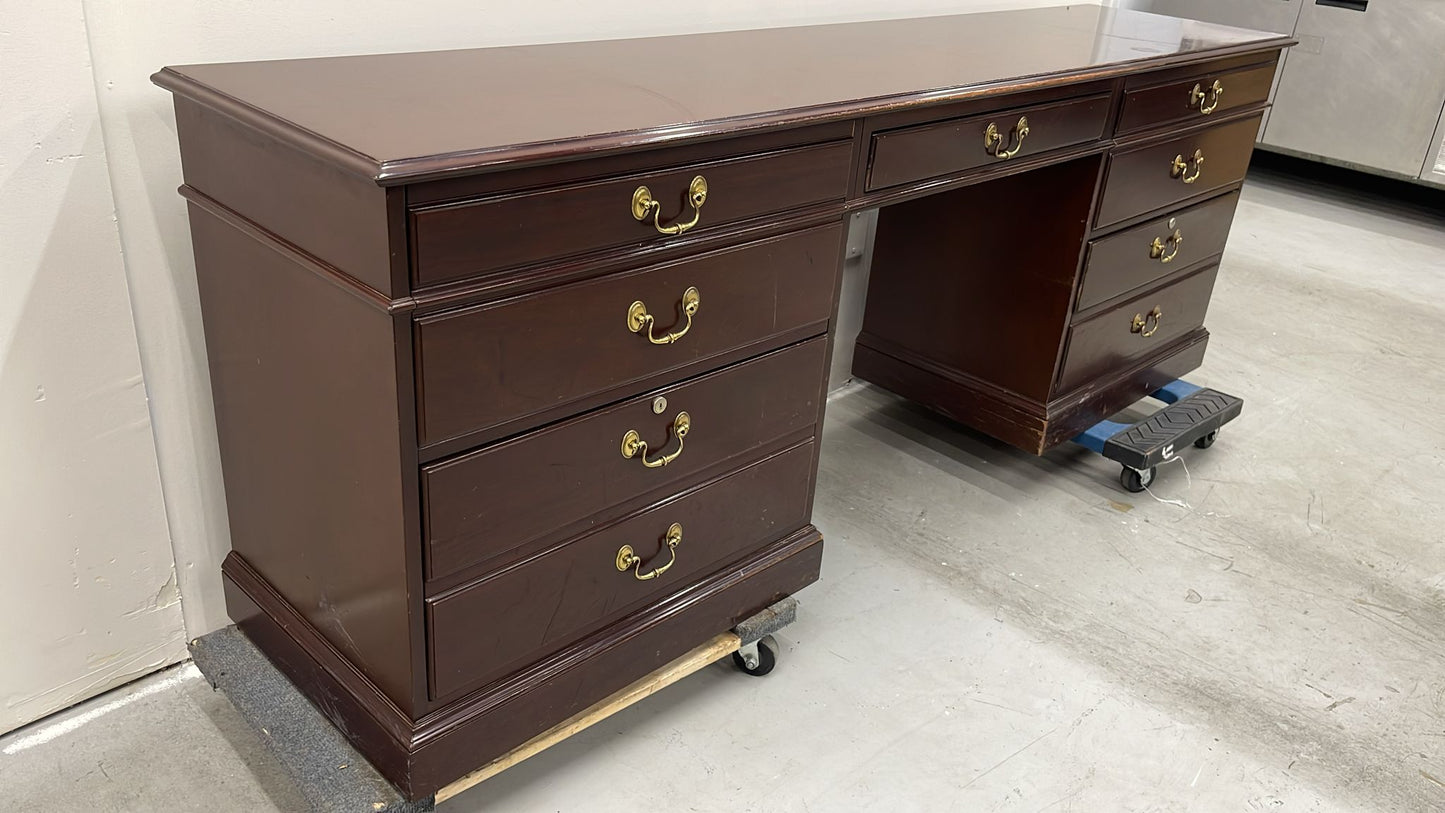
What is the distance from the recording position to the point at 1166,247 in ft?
8.00

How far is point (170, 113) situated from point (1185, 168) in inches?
76.6

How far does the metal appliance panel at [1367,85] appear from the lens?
4406 millimetres

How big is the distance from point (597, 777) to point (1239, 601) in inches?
52.0

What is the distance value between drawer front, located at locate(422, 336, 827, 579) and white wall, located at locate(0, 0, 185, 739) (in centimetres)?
62

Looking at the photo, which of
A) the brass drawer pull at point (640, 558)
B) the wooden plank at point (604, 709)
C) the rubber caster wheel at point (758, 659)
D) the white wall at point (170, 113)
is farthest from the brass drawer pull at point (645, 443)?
the white wall at point (170, 113)

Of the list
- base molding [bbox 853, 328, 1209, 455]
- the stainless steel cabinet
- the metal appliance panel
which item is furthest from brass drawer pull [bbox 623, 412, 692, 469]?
the metal appliance panel

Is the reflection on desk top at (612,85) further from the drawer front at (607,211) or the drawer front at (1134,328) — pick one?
the drawer front at (1134,328)

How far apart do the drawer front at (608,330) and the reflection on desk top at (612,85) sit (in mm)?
170

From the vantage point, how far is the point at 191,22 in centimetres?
141

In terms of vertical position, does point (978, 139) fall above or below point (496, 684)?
above

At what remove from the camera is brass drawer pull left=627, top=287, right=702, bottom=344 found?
131 centimetres

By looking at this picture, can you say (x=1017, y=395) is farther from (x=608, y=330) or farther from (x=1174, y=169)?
(x=608, y=330)

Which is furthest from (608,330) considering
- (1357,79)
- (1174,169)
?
(1357,79)

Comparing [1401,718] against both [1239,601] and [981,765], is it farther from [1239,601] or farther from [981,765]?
[981,765]
